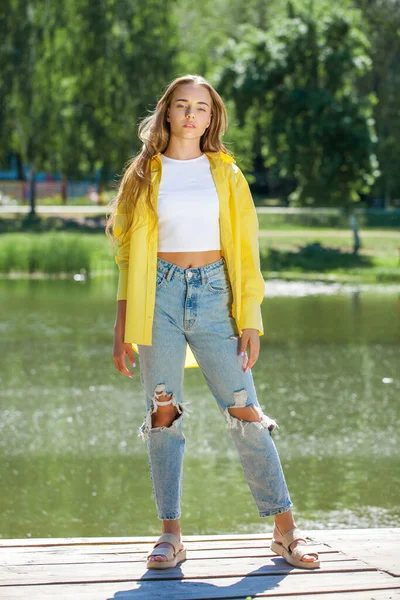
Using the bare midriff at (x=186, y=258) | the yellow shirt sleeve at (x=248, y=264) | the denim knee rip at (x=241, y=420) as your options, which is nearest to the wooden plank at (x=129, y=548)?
the denim knee rip at (x=241, y=420)

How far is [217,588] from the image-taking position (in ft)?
12.6

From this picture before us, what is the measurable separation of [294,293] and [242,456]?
1778cm

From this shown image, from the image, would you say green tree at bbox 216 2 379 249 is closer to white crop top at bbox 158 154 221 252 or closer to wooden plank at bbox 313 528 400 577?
wooden plank at bbox 313 528 400 577

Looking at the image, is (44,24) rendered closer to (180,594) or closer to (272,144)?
(272,144)

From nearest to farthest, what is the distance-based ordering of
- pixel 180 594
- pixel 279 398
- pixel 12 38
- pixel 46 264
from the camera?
pixel 180 594, pixel 279 398, pixel 46 264, pixel 12 38

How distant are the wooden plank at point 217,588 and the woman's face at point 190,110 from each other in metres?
1.51

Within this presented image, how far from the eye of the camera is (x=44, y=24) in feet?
115

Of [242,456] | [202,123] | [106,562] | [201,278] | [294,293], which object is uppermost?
[202,123]

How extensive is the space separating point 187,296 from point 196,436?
5.15m

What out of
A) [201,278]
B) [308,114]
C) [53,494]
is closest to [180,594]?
[201,278]

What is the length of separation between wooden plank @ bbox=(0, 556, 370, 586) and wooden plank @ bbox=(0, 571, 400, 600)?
1.9 inches

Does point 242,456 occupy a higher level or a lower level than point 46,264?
higher

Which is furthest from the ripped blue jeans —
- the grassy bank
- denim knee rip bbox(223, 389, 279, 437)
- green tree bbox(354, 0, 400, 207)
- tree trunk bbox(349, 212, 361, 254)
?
green tree bbox(354, 0, 400, 207)

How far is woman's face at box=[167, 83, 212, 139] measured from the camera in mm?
4246
